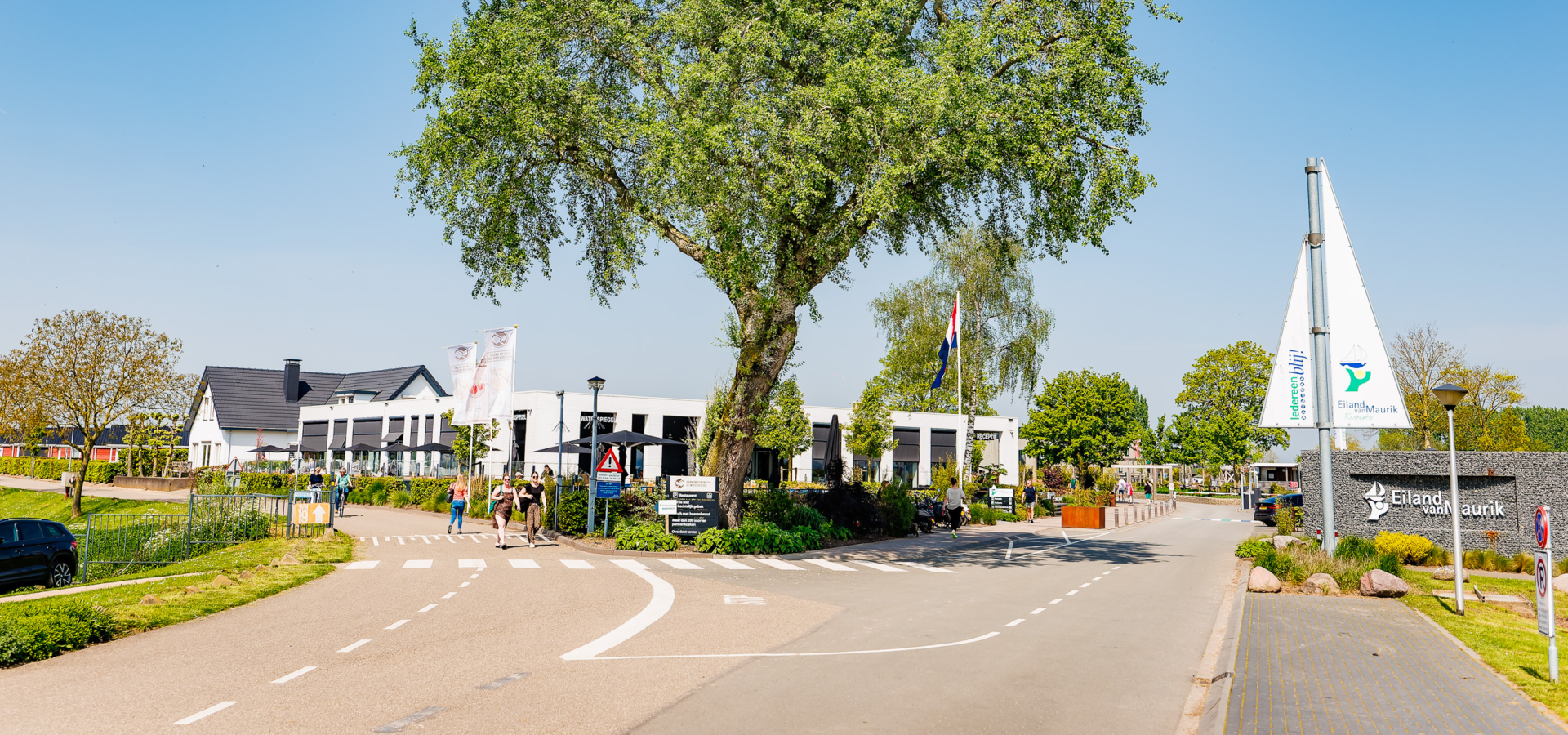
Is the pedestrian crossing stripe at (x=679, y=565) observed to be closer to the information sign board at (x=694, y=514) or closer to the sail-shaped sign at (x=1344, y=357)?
the information sign board at (x=694, y=514)

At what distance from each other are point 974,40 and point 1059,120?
2.38 m

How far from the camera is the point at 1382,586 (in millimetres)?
14805

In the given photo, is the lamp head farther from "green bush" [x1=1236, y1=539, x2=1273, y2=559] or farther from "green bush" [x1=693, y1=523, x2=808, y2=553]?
"green bush" [x1=693, y1=523, x2=808, y2=553]

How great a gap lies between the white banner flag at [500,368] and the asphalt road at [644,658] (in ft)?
41.9

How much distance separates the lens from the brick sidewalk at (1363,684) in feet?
22.6

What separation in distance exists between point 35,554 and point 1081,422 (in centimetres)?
5574

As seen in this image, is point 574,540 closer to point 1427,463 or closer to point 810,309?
point 810,309

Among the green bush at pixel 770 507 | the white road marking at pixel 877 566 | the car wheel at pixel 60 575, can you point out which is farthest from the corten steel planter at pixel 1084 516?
the car wheel at pixel 60 575

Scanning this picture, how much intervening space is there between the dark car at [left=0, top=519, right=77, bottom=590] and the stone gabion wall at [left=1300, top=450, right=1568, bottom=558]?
1005 inches

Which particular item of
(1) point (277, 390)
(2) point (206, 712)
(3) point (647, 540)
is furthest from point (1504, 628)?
(1) point (277, 390)

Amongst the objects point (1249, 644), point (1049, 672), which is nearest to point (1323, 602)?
point (1249, 644)

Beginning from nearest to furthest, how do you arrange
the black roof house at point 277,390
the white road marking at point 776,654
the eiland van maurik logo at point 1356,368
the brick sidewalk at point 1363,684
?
1. the brick sidewalk at point 1363,684
2. the white road marking at point 776,654
3. the eiland van maurik logo at point 1356,368
4. the black roof house at point 277,390

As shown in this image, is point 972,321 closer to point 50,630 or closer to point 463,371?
point 463,371

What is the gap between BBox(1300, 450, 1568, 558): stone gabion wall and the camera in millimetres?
19750
